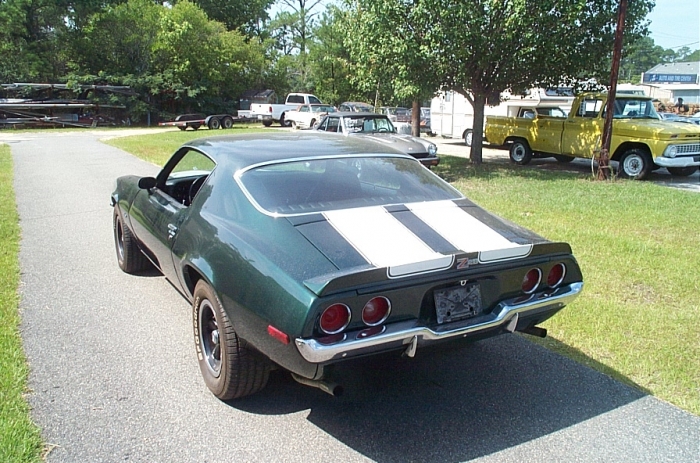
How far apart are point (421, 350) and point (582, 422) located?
1.04 m

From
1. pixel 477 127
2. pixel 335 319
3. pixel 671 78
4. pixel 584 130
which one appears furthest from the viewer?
pixel 671 78

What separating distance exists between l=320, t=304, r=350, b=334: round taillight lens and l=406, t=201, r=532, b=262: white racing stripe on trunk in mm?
786

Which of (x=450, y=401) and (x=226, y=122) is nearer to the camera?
(x=450, y=401)

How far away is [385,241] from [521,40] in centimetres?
1048

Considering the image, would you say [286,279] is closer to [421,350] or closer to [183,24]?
[421,350]

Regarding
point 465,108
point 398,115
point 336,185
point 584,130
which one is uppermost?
point 465,108

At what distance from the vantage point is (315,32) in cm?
5072

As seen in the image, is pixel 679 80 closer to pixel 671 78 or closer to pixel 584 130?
pixel 671 78

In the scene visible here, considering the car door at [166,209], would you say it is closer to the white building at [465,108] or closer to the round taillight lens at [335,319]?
the round taillight lens at [335,319]

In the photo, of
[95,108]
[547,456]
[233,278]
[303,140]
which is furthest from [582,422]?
[95,108]

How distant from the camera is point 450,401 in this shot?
344 cm

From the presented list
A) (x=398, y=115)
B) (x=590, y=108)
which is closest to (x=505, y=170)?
(x=590, y=108)

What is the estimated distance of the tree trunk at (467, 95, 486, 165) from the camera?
14633mm

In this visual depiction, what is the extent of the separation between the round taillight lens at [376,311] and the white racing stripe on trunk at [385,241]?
15cm
